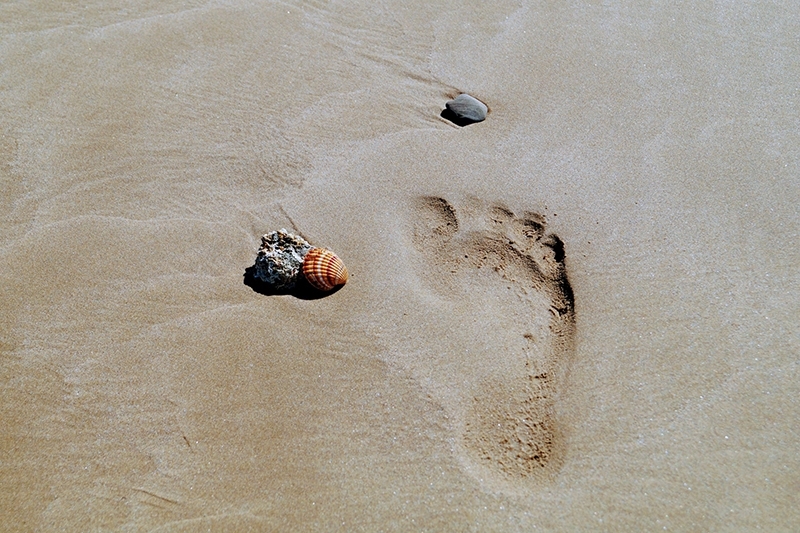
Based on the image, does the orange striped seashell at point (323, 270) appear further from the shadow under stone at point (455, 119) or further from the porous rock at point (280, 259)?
the shadow under stone at point (455, 119)

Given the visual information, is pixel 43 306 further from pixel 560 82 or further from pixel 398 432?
pixel 560 82

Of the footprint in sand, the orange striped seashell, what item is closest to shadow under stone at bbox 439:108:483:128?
the footprint in sand

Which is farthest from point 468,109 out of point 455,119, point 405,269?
point 405,269

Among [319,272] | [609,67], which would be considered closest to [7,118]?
[319,272]

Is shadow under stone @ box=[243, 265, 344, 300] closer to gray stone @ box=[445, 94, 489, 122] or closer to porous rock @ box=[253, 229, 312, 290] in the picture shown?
porous rock @ box=[253, 229, 312, 290]

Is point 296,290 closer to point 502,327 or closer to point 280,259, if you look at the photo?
point 280,259

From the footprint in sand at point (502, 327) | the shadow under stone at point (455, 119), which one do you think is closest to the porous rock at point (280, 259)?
the footprint in sand at point (502, 327)
